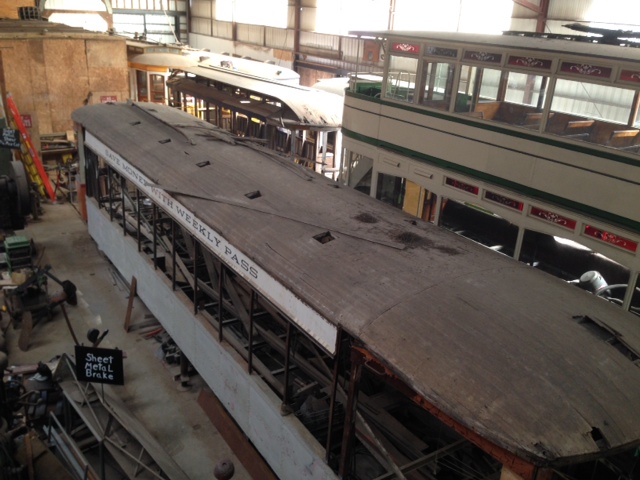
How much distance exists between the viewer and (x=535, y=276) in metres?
4.71

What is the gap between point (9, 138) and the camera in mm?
11898

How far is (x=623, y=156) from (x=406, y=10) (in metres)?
16.2

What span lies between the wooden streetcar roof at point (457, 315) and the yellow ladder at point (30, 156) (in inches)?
359

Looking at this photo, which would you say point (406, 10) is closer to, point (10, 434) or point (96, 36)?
point (96, 36)

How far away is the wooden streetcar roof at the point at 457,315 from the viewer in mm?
3246

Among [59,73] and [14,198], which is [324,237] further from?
[59,73]

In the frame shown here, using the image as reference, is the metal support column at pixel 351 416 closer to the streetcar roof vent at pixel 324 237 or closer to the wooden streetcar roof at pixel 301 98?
the streetcar roof vent at pixel 324 237

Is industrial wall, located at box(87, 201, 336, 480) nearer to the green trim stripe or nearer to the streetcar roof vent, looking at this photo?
the streetcar roof vent

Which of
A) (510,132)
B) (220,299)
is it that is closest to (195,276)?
(220,299)

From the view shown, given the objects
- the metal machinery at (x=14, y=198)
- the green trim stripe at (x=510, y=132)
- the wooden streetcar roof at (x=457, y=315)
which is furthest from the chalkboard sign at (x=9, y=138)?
the green trim stripe at (x=510, y=132)

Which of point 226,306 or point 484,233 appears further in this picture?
point 484,233

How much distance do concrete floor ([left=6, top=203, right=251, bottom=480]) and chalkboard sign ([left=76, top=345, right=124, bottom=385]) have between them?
1357 millimetres

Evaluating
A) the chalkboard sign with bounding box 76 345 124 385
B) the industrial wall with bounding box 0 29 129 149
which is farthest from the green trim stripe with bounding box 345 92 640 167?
the industrial wall with bounding box 0 29 129 149

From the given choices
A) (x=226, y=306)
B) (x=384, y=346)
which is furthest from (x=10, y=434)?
(x=384, y=346)
